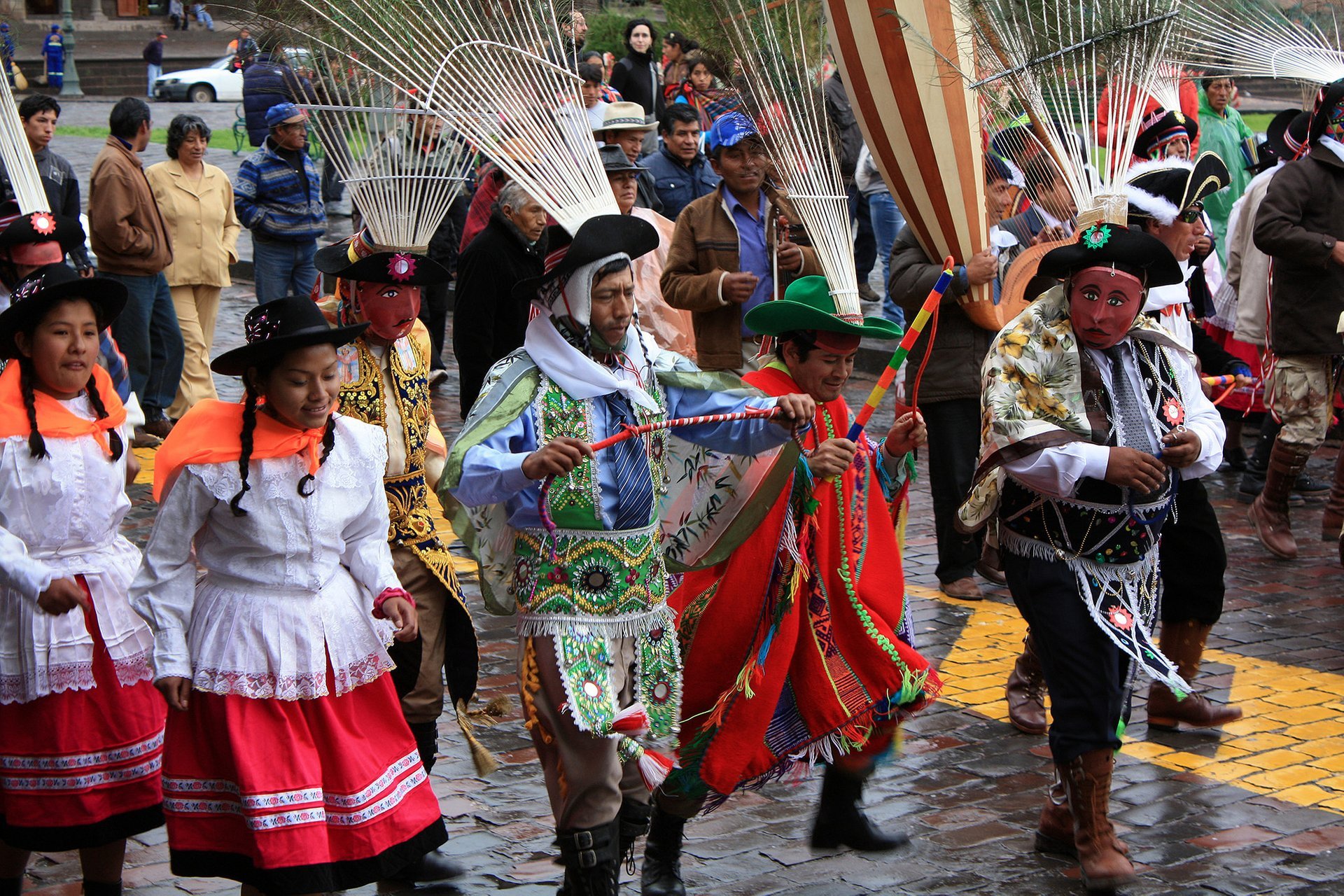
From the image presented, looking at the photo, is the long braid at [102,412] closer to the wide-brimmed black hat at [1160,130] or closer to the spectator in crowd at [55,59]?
the wide-brimmed black hat at [1160,130]

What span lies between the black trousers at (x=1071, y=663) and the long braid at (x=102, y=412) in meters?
2.81

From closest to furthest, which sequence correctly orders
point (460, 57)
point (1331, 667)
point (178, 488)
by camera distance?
point (178, 488), point (460, 57), point (1331, 667)

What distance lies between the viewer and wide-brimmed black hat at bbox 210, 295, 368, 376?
406 centimetres

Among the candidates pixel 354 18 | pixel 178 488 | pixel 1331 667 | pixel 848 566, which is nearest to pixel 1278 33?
pixel 1331 667

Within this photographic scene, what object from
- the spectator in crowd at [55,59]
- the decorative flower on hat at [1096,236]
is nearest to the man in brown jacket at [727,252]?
the decorative flower on hat at [1096,236]

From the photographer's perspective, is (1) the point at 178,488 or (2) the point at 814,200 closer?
(1) the point at 178,488

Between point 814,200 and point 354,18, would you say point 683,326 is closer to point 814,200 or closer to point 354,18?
point 814,200

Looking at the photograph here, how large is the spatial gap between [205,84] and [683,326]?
1213 inches

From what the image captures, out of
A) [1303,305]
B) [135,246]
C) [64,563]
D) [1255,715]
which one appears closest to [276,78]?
[64,563]

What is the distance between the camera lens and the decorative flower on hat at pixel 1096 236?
186 inches

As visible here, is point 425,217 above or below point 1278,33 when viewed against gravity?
below

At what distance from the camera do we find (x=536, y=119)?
182 inches

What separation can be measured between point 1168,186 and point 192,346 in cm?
809

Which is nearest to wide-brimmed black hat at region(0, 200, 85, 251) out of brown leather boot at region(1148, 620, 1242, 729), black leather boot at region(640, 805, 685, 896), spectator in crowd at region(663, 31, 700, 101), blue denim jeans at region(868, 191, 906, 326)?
black leather boot at region(640, 805, 685, 896)
